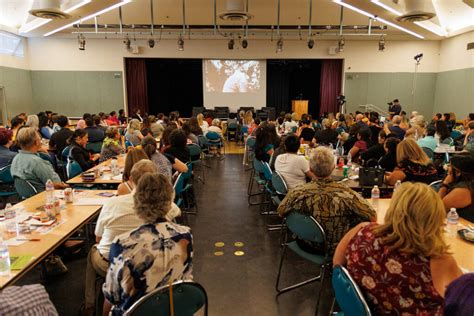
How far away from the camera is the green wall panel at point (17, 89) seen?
43.4 ft

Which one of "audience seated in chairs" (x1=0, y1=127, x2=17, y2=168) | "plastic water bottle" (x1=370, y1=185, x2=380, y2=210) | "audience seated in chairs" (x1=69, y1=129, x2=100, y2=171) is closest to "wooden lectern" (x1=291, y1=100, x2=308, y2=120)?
"audience seated in chairs" (x1=69, y1=129, x2=100, y2=171)

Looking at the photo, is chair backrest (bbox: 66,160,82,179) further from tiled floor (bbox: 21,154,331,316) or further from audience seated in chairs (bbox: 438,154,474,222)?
audience seated in chairs (bbox: 438,154,474,222)

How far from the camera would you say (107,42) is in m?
15.3

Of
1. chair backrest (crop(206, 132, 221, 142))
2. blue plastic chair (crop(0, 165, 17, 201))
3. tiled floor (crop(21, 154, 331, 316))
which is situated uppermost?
chair backrest (crop(206, 132, 221, 142))

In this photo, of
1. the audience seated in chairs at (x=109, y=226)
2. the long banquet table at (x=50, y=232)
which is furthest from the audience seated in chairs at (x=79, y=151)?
the audience seated in chairs at (x=109, y=226)

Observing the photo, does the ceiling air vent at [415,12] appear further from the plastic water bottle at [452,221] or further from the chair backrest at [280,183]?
the plastic water bottle at [452,221]

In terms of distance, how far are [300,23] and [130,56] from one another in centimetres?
760

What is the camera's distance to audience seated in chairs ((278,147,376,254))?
271 centimetres

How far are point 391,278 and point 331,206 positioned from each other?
3.43ft

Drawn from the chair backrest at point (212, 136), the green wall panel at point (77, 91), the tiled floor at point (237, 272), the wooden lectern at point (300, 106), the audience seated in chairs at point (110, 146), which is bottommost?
the tiled floor at point (237, 272)

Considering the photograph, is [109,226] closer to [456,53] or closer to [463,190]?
[463,190]

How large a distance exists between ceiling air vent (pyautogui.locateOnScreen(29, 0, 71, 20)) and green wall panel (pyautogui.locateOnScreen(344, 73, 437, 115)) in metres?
12.2

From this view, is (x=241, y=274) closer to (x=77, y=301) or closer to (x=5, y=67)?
(x=77, y=301)

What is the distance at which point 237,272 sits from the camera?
3766 mm
